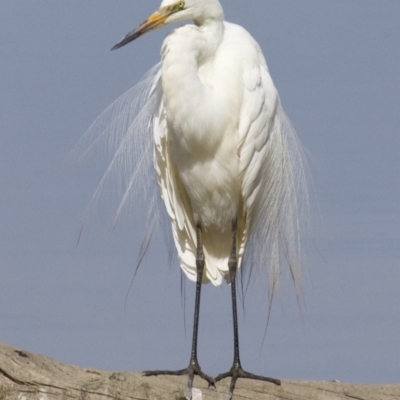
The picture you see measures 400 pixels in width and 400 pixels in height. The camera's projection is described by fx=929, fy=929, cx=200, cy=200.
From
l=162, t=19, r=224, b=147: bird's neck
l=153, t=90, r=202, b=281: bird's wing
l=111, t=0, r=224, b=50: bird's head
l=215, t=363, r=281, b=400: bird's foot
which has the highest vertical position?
l=111, t=0, r=224, b=50: bird's head

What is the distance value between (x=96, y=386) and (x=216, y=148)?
1.67m

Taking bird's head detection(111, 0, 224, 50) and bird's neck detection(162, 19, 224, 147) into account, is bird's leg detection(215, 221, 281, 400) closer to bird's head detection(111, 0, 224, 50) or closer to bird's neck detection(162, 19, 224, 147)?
bird's neck detection(162, 19, 224, 147)

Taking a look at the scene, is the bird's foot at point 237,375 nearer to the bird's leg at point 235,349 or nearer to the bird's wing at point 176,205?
the bird's leg at point 235,349

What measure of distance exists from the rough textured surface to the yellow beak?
5.94 feet

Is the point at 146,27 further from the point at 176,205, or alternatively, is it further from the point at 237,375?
the point at 237,375

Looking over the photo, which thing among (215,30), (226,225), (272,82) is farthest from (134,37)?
(226,225)

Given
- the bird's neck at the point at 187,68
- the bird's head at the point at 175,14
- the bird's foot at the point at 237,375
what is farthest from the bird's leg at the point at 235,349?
the bird's head at the point at 175,14

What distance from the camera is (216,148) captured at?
17.8 feet

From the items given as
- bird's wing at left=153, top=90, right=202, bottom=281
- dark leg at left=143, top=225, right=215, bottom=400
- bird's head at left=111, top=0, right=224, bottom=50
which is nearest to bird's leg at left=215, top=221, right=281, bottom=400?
dark leg at left=143, top=225, right=215, bottom=400

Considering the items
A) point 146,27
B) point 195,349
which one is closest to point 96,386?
point 195,349

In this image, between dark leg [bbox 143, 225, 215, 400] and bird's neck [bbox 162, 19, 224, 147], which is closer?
dark leg [bbox 143, 225, 215, 400]

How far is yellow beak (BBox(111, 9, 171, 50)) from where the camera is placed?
5148 mm

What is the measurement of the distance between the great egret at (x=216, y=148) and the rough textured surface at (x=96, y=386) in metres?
0.10

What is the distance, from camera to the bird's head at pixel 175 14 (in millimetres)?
5156
